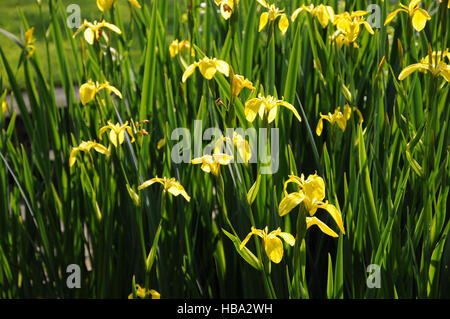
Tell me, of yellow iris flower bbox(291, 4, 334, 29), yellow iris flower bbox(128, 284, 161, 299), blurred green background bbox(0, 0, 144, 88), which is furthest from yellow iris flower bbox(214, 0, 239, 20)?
blurred green background bbox(0, 0, 144, 88)

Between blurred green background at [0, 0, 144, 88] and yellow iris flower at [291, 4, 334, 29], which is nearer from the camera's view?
yellow iris flower at [291, 4, 334, 29]

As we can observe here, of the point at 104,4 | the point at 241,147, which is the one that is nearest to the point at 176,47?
the point at 104,4

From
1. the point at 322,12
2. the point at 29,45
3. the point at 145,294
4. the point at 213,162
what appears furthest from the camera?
the point at 29,45

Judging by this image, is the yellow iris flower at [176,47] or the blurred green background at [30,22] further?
the blurred green background at [30,22]

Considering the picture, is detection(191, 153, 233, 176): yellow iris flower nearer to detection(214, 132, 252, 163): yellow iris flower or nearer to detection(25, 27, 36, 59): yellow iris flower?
detection(214, 132, 252, 163): yellow iris flower

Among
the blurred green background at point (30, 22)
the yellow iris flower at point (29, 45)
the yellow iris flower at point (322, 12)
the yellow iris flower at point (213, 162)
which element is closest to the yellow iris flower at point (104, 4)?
the yellow iris flower at point (29, 45)

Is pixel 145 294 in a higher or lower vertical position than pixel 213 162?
lower

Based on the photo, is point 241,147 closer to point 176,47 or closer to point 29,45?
point 176,47

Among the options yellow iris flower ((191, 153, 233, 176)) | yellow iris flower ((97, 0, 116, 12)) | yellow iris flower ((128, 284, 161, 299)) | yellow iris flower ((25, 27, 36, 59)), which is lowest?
yellow iris flower ((128, 284, 161, 299))

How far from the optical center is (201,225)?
4.14 feet

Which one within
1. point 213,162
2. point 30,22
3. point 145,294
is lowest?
point 145,294

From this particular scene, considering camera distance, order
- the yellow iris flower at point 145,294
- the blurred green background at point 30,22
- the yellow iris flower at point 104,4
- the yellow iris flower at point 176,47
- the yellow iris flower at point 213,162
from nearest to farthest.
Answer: the yellow iris flower at point 213,162 → the yellow iris flower at point 145,294 → the yellow iris flower at point 104,4 → the yellow iris flower at point 176,47 → the blurred green background at point 30,22

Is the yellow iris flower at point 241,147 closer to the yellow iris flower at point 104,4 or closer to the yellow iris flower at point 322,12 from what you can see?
the yellow iris flower at point 322,12

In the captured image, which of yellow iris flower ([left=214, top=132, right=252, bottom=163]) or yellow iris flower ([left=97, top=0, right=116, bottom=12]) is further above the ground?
yellow iris flower ([left=97, top=0, right=116, bottom=12])
